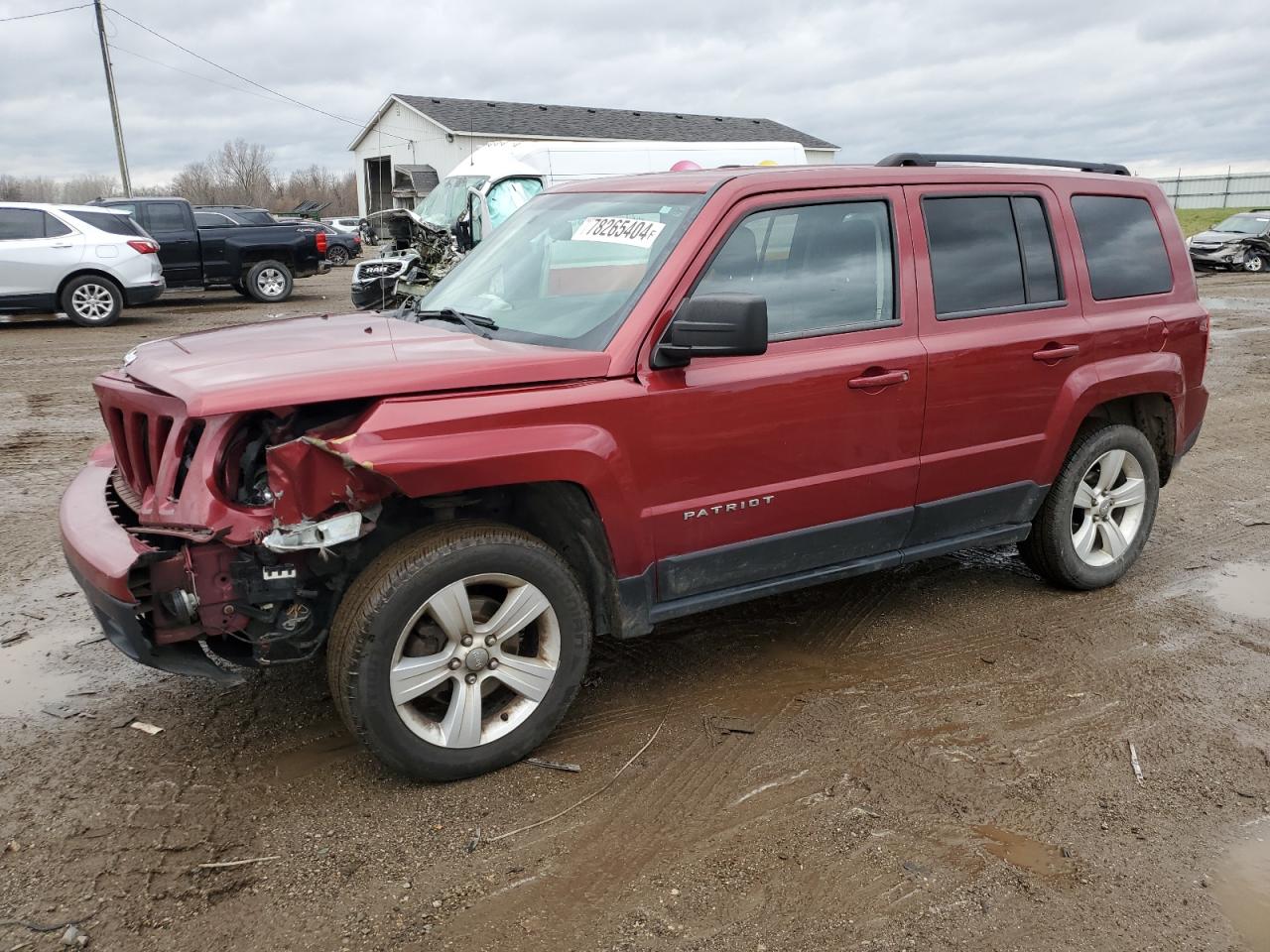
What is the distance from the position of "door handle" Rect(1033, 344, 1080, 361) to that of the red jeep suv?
0.01m

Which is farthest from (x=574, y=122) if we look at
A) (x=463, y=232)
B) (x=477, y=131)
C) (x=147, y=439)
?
(x=147, y=439)

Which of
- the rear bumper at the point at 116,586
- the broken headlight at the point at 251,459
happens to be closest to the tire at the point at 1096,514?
the broken headlight at the point at 251,459

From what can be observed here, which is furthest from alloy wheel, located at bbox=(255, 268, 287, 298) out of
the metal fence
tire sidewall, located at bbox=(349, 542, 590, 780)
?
the metal fence

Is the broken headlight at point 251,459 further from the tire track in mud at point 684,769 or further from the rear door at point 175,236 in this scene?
the rear door at point 175,236

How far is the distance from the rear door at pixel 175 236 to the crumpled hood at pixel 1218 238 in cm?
2307

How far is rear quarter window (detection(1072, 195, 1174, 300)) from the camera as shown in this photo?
4547 mm

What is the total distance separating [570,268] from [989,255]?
5.88 ft

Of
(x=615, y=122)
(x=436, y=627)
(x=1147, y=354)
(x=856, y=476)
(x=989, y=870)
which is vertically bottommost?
(x=989, y=870)

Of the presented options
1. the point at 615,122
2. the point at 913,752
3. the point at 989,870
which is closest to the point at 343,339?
the point at 913,752

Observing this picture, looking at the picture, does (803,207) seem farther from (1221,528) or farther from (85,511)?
(1221,528)

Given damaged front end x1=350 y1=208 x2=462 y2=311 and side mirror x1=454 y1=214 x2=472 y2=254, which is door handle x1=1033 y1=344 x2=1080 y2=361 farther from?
side mirror x1=454 y1=214 x2=472 y2=254

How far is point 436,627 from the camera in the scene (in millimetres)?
3166

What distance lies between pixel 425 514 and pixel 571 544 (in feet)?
1.70

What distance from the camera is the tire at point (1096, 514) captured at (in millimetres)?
4648
